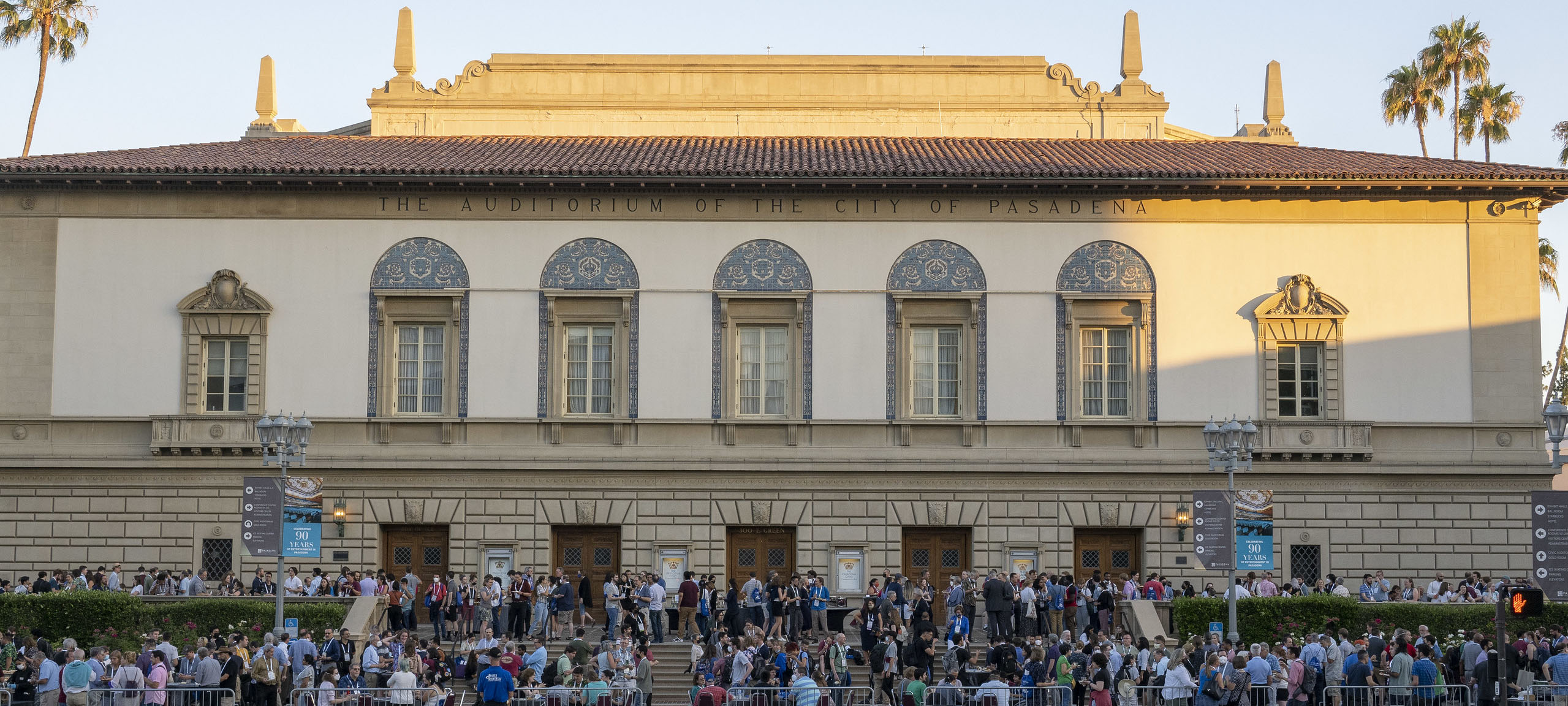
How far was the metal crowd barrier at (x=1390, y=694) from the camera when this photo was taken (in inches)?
1030

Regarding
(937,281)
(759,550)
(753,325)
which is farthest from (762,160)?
(759,550)

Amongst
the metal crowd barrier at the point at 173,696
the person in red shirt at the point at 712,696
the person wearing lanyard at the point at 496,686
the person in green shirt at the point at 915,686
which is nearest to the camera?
the person wearing lanyard at the point at 496,686

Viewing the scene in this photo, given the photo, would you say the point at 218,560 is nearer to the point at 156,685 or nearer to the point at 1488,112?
the point at 156,685

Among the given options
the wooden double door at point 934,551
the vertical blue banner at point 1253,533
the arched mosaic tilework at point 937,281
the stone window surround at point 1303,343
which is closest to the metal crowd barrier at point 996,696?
the vertical blue banner at point 1253,533

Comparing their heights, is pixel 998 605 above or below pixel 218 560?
below

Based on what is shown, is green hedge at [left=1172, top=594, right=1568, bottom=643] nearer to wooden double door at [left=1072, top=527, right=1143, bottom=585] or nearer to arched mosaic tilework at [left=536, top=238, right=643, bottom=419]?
wooden double door at [left=1072, top=527, right=1143, bottom=585]

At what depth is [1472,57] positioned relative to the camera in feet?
197

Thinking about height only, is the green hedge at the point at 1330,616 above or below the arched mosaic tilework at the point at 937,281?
below

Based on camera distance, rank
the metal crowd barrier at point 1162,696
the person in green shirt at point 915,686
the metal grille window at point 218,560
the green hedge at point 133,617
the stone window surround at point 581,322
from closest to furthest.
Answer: the metal crowd barrier at point 1162,696 → the person in green shirt at point 915,686 → the green hedge at point 133,617 → the metal grille window at point 218,560 → the stone window surround at point 581,322

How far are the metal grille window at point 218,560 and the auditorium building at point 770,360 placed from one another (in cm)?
17

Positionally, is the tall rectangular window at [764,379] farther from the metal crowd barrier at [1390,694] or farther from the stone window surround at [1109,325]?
the metal crowd barrier at [1390,694]

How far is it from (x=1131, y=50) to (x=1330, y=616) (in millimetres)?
19336

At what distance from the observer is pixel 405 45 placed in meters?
45.8

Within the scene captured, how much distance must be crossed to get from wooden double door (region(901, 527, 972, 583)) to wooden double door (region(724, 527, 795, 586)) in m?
2.60
